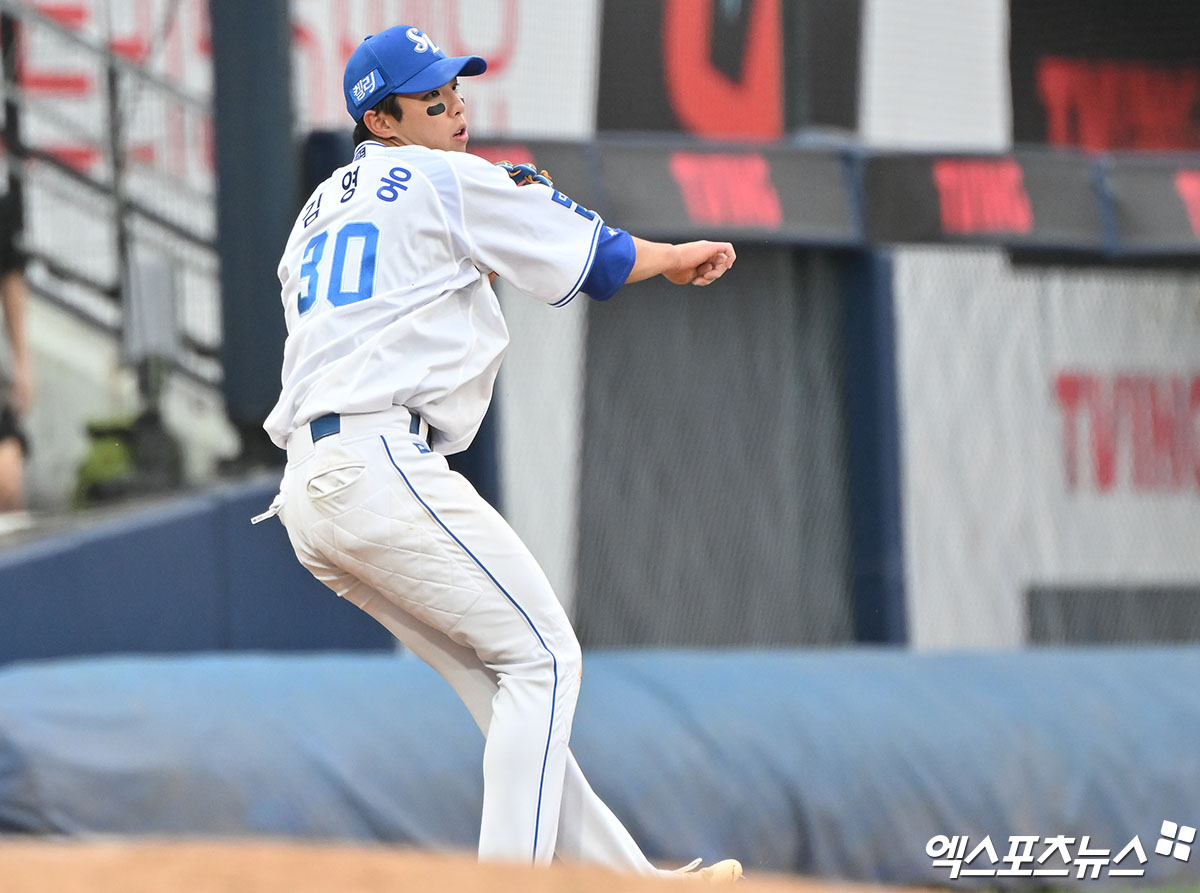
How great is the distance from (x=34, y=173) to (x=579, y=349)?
2458mm

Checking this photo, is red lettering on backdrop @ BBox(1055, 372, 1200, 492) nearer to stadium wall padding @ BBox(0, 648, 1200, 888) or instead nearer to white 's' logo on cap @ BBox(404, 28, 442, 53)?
stadium wall padding @ BBox(0, 648, 1200, 888)

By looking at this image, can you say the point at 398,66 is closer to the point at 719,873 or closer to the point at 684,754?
the point at 719,873

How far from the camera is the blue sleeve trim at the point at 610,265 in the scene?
328 cm

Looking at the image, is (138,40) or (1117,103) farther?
(1117,103)

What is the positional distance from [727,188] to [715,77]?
1.08 meters

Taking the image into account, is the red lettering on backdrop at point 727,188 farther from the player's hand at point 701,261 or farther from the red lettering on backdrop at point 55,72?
the player's hand at point 701,261

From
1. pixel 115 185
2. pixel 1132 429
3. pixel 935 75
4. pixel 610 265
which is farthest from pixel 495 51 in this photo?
pixel 610 265

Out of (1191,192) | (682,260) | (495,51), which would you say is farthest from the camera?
(1191,192)

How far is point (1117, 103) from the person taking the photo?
31.9 ft

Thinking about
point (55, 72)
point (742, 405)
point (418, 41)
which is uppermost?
point (55, 72)

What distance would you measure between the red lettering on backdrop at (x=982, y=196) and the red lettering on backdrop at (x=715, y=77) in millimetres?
960

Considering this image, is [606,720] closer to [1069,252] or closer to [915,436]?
[915,436]

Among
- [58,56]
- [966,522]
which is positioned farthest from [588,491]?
[58,56]

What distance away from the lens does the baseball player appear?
3.12 meters
